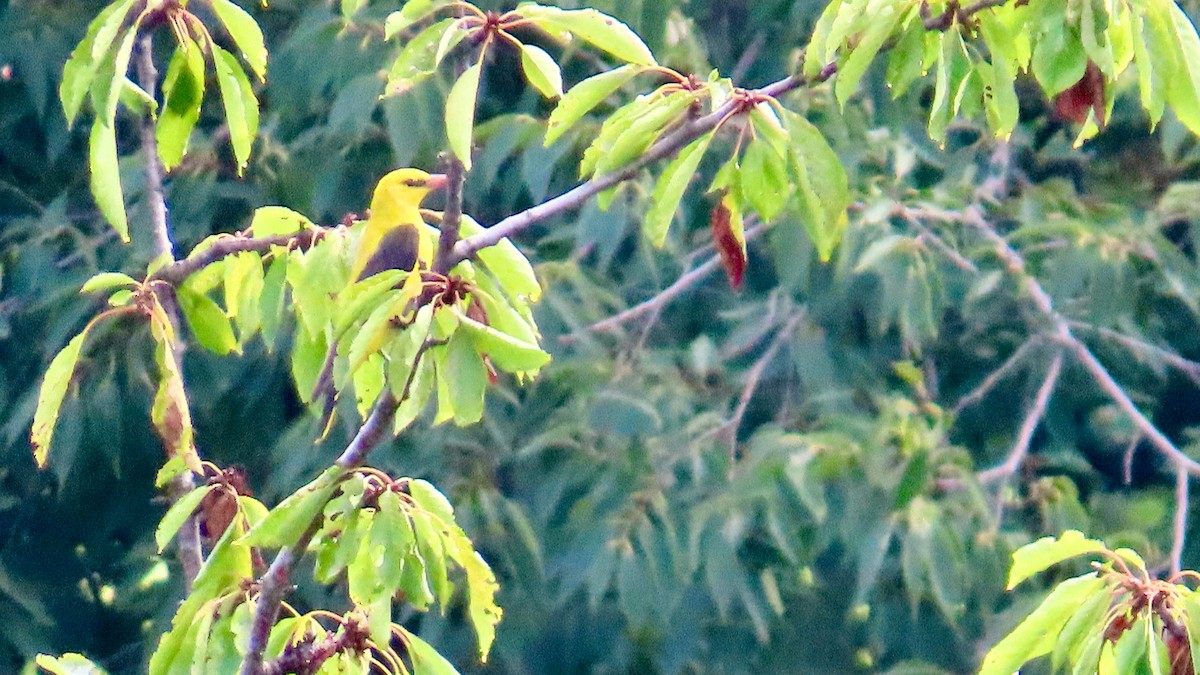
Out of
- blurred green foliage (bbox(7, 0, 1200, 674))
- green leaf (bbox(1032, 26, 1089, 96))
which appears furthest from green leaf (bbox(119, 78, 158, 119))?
blurred green foliage (bbox(7, 0, 1200, 674))

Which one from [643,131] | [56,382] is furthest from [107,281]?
[643,131]

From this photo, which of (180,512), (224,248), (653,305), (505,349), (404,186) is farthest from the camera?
(653,305)

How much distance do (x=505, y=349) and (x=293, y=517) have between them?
26 centimetres

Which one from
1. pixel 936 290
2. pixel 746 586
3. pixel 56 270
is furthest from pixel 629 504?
pixel 56 270

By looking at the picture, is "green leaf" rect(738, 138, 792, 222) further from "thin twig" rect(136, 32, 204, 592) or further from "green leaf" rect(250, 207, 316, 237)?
"thin twig" rect(136, 32, 204, 592)

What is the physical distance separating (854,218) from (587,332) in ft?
1.92

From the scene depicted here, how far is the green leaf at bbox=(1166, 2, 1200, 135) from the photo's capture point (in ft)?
4.39

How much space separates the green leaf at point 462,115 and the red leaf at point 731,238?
300mm

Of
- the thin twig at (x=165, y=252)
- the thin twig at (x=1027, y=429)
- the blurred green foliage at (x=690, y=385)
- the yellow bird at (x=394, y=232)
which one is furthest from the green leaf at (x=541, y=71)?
the thin twig at (x=1027, y=429)

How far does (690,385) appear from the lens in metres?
3.43

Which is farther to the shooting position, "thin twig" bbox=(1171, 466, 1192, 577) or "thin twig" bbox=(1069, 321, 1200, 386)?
"thin twig" bbox=(1069, 321, 1200, 386)

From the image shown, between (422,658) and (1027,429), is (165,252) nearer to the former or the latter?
(422,658)

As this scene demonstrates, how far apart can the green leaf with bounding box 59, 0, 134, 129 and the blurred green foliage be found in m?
1.32

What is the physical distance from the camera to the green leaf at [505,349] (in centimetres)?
119
